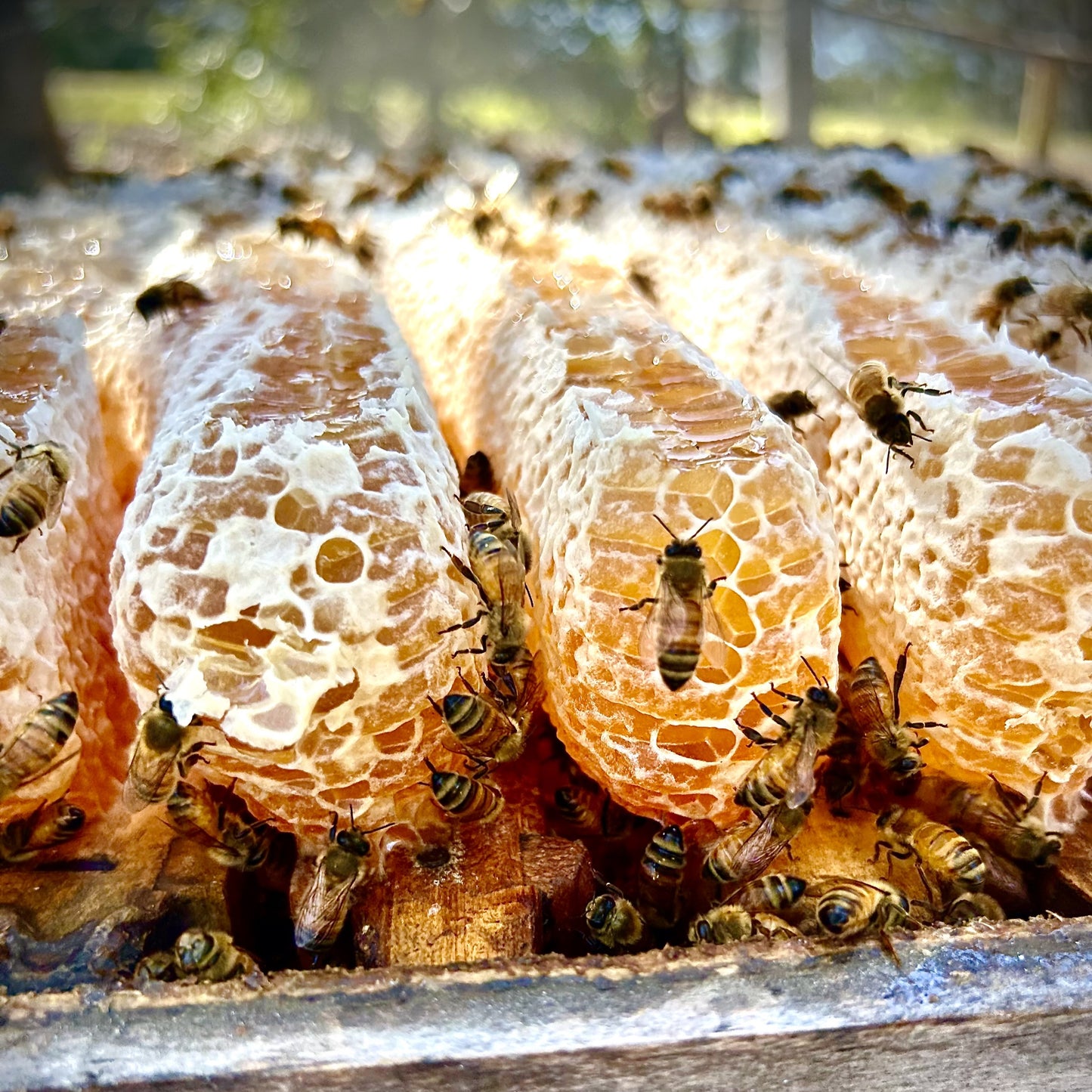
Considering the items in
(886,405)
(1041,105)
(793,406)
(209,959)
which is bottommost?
(1041,105)

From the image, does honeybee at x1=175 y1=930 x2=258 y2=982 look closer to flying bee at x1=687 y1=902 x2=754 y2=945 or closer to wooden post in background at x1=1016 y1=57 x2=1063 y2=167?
flying bee at x1=687 y1=902 x2=754 y2=945

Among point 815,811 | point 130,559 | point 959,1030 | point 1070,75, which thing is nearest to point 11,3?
point 130,559

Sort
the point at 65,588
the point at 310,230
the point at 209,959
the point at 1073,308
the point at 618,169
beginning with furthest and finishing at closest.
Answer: the point at 618,169
the point at 310,230
the point at 1073,308
the point at 65,588
the point at 209,959

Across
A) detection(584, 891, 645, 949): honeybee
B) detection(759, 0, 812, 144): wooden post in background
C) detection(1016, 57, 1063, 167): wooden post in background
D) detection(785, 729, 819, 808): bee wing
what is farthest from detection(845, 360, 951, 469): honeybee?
detection(1016, 57, 1063, 167): wooden post in background

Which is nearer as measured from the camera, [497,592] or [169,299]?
[497,592]

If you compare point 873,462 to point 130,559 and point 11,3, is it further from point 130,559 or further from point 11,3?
point 11,3

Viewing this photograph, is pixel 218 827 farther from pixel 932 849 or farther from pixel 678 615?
pixel 932 849

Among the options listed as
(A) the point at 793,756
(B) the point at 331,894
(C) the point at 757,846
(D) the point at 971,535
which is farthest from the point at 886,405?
(B) the point at 331,894

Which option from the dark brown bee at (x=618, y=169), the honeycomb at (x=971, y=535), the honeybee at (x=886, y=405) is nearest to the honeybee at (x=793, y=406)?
the honeycomb at (x=971, y=535)

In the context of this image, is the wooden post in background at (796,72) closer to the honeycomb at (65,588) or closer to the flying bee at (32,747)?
the honeycomb at (65,588)
